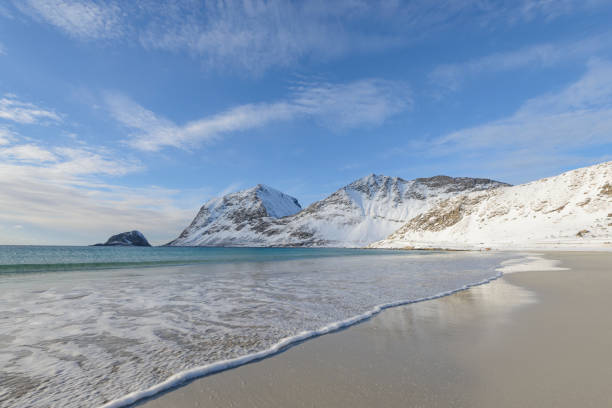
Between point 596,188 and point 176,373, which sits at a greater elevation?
point 596,188

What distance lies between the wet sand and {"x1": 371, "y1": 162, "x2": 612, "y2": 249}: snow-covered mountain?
191 feet

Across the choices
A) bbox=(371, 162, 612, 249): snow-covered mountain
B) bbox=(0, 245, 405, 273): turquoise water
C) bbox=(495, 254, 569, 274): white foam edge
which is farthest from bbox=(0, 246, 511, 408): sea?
bbox=(371, 162, 612, 249): snow-covered mountain

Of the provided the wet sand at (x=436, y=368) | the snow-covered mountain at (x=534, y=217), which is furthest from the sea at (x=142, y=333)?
the snow-covered mountain at (x=534, y=217)

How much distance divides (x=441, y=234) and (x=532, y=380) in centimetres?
10776

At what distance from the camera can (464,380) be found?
3.35 metres

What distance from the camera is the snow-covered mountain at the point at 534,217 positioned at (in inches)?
2209

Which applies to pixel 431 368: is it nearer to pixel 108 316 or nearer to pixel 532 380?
pixel 532 380

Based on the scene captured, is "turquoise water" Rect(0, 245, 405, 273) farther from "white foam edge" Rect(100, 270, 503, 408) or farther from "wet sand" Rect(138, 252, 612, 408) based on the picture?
"wet sand" Rect(138, 252, 612, 408)

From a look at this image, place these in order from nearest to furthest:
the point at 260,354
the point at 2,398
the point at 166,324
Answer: the point at 2,398 < the point at 260,354 < the point at 166,324

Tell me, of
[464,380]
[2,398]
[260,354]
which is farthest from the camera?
[260,354]

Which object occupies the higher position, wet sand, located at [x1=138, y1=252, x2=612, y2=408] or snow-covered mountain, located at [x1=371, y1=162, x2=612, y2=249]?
snow-covered mountain, located at [x1=371, y1=162, x2=612, y2=249]

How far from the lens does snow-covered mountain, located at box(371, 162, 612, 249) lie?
56116 mm

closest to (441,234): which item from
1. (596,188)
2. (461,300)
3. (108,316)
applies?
(596,188)

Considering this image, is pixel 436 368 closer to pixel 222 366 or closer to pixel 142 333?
pixel 222 366
